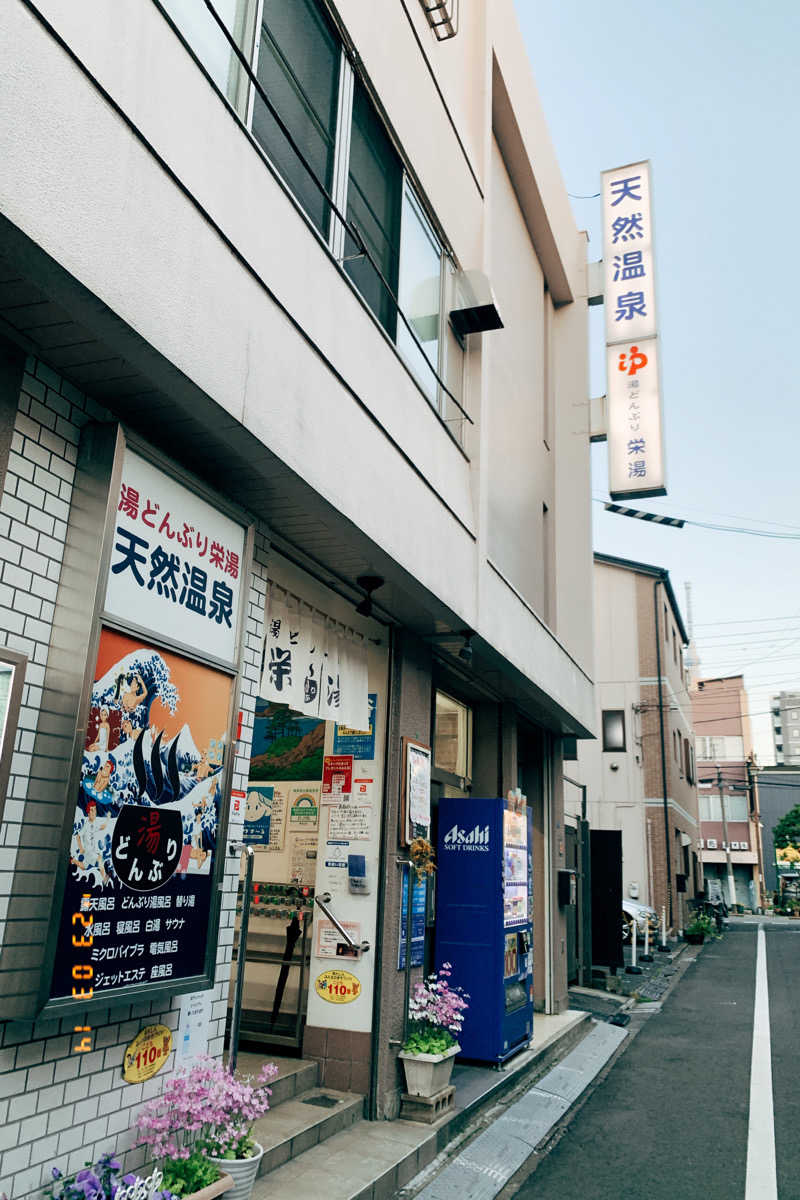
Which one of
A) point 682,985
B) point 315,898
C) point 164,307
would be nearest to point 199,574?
point 164,307

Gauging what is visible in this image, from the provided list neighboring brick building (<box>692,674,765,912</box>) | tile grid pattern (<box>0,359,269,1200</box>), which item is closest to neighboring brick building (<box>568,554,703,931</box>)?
tile grid pattern (<box>0,359,269,1200</box>)

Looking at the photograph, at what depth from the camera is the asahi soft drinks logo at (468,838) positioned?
30.0 ft

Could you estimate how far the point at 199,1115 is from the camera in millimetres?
4082

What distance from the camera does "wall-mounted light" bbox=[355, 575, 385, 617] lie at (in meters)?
6.73

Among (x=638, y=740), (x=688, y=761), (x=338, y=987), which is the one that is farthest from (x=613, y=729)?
(x=338, y=987)

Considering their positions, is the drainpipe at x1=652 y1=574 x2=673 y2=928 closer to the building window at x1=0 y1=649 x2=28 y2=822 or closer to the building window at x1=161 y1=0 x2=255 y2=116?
the building window at x1=161 y1=0 x2=255 y2=116

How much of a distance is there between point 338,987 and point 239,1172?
313 centimetres

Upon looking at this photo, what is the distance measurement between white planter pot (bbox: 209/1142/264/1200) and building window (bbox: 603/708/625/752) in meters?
25.2

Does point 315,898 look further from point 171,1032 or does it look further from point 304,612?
point 171,1032

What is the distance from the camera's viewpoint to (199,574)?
4.68m

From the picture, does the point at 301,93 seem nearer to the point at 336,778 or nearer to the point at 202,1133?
the point at 336,778

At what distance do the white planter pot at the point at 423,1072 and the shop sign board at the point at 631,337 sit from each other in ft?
26.6

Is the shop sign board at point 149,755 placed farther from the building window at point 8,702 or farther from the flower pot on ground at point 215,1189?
the flower pot on ground at point 215,1189

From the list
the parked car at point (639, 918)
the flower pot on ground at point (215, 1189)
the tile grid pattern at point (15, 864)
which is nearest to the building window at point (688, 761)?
the parked car at point (639, 918)
